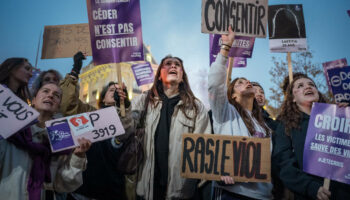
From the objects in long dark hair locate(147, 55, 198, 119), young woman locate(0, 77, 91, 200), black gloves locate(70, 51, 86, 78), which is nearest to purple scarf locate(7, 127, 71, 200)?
young woman locate(0, 77, 91, 200)

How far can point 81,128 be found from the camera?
2.35 metres

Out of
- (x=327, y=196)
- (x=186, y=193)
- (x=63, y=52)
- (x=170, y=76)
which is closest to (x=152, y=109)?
(x=170, y=76)

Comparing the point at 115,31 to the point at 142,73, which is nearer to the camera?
the point at 115,31

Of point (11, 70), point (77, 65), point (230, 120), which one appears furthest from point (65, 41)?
point (230, 120)

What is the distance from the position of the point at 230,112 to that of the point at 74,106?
2174 mm

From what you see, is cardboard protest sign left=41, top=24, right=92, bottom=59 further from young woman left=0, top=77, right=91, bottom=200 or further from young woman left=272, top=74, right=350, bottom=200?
young woman left=272, top=74, right=350, bottom=200

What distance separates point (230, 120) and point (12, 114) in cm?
210

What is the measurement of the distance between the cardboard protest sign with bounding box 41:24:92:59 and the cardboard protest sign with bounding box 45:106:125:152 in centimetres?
227

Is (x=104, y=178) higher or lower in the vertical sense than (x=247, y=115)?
lower

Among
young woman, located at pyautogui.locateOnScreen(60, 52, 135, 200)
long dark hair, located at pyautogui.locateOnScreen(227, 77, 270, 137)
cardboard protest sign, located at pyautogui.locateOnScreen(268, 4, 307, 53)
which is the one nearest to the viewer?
long dark hair, located at pyautogui.locateOnScreen(227, 77, 270, 137)

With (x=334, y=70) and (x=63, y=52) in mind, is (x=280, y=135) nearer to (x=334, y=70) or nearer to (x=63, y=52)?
(x=334, y=70)

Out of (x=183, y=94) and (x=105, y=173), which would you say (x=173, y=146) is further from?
(x=105, y=173)

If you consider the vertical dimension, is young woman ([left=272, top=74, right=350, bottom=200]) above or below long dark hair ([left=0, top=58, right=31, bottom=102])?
below

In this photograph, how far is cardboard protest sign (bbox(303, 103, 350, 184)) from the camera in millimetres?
2234
